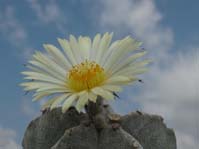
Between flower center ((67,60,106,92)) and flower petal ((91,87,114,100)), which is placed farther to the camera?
flower center ((67,60,106,92))

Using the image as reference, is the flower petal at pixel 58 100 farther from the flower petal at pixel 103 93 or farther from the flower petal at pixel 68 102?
the flower petal at pixel 103 93

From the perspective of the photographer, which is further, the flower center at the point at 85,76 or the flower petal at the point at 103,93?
the flower center at the point at 85,76

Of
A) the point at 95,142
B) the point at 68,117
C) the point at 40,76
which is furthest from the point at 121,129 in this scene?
the point at 40,76

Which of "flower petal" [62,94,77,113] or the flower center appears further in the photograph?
the flower center

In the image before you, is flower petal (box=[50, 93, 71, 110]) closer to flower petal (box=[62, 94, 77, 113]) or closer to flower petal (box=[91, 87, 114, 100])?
flower petal (box=[62, 94, 77, 113])

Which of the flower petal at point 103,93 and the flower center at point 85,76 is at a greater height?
the flower center at point 85,76

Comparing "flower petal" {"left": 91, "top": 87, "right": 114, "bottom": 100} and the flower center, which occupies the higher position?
the flower center

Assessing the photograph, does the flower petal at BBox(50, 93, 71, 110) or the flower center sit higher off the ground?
the flower center

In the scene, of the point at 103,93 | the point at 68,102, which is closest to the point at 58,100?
the point at 68,102
